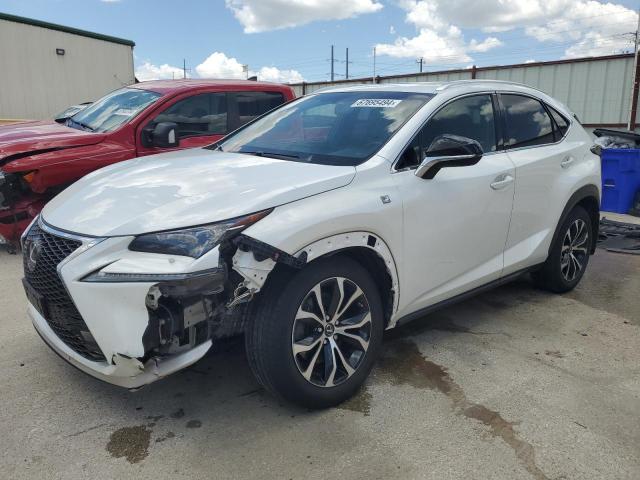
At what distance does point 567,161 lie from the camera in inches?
172

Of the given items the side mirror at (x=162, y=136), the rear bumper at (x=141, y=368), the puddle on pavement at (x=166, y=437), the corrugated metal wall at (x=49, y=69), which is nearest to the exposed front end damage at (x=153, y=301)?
the rear bumper at (x=141, y=368)

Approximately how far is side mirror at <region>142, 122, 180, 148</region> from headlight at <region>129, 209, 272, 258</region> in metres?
3.06

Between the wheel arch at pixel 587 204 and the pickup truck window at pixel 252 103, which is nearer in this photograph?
the wheel arch at pixel 587 204

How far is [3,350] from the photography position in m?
3.50

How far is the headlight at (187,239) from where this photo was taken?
2.38 m

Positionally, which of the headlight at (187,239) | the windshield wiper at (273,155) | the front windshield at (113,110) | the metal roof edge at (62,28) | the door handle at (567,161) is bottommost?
the headlight at (187,239)

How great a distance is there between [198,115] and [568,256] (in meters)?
4.17

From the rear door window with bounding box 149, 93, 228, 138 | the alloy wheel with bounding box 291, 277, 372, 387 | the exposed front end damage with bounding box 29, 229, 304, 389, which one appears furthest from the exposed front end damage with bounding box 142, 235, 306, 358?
the rear door window with bounding box 149, 93, 228, 138

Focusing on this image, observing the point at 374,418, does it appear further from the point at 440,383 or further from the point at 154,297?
the point at 154,297

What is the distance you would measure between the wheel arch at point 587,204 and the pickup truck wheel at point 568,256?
0.05 meters

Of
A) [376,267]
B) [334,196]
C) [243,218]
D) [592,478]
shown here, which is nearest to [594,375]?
[592,478]

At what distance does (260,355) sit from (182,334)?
0.38m

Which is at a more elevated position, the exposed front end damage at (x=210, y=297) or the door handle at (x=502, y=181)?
the door handle at (x=502, y=181)

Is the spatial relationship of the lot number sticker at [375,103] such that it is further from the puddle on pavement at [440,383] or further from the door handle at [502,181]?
the puddle on pavement at [440,383]
